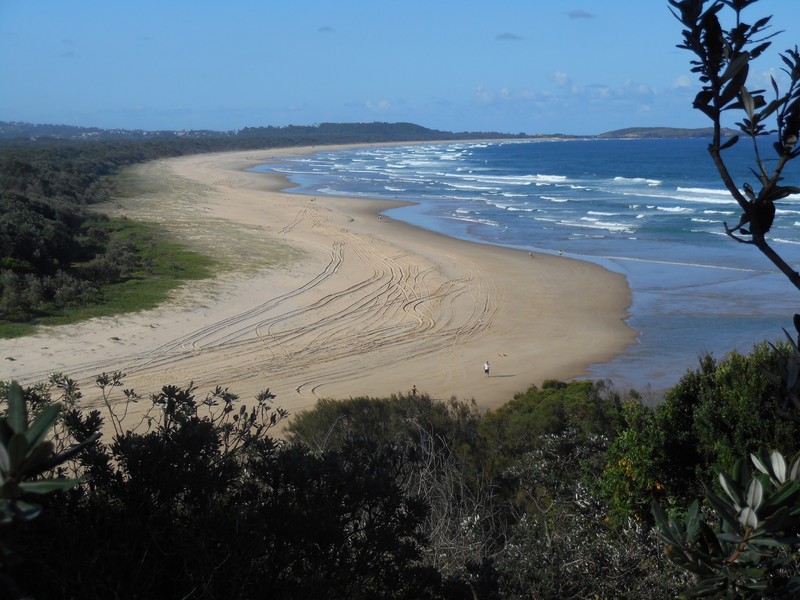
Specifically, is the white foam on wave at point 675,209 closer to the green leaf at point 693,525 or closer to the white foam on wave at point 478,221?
the white foam on wave at point 478,221

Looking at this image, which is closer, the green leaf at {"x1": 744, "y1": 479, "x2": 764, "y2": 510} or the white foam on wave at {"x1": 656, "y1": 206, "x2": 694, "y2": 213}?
the green leaf at {"x1": 744, "y1": 479, "x2": 764, "y2": 510}

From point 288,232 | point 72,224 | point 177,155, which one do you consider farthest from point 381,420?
point 177,155

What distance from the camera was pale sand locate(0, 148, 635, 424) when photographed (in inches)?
598

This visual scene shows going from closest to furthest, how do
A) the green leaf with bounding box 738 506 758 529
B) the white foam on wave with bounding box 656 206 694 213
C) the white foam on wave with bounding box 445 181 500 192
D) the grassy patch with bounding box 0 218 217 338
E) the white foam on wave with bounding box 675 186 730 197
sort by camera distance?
the green leaf with bounding box 738 506 758 529 < the grassy patch with bounding box 0 218 217 338 < the white foam on wave with bounding box 656 206 694 213 < the white foam on wave with bounding box 675 186 730 197 < the white foam on wave with bounding box 445 181 500 192

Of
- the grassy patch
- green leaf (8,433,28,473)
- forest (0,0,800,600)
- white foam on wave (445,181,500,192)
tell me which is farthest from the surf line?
white foam on wave (445,181,500,192)

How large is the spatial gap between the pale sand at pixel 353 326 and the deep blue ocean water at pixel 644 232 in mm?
1264

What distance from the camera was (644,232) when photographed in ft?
112

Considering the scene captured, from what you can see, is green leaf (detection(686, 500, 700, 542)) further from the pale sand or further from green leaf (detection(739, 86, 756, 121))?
the pale sand

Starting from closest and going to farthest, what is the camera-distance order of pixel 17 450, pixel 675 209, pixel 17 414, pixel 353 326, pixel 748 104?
pixel 17 450
pixel 17 414
pixel 748 104
pixel 353 326
pixel 675 209

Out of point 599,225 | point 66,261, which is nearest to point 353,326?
point 66,261

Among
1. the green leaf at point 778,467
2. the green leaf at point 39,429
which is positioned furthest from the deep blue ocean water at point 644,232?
the green leaf at point 39,429

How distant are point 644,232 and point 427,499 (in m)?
31.4

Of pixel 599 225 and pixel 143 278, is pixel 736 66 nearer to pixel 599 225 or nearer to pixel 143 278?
pixel 143 278

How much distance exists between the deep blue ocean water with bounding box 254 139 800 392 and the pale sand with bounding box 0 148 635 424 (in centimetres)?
126
